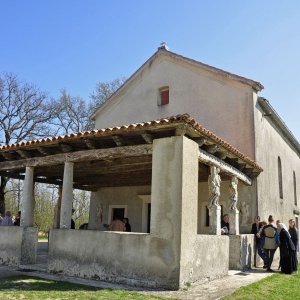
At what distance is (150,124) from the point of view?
24.5 feet

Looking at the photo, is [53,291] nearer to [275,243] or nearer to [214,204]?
[214,204]

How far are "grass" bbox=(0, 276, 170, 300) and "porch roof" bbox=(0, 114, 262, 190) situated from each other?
3.04 m

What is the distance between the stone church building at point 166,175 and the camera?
7.50m

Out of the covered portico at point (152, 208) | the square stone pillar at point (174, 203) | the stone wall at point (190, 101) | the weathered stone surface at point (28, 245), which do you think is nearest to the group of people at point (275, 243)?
the covered portico at point (152, 208)

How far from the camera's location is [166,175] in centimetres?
762

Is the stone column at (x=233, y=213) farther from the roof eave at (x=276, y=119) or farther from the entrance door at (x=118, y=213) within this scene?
the entrance door at (x=118, y=213)

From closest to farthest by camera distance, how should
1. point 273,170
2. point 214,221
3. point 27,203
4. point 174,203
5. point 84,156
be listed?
point 174,203, point 84,156, point 214,221, point 27,203, point 273,170

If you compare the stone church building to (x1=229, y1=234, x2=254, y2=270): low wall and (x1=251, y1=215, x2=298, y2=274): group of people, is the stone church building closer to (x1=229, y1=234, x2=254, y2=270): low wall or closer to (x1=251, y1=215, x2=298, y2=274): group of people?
(x1=229, y1=234, x2=254, y2=270): low wall

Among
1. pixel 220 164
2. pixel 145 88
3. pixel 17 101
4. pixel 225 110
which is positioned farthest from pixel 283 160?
pixel 17 101

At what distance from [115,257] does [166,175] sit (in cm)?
216

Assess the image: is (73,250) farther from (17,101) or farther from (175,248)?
(17,101)

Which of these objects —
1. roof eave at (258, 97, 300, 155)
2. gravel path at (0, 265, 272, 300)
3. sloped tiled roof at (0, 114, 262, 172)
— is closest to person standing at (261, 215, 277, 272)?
gravel path at (0, 265, 272, 300)

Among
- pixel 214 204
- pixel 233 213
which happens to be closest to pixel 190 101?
pixel 233 213

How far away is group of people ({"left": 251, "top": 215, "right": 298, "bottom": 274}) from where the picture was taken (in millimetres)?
10688
